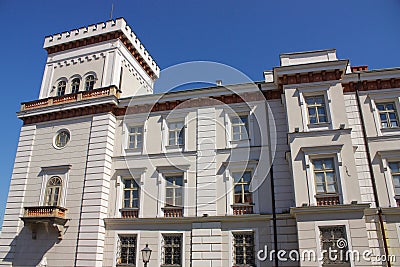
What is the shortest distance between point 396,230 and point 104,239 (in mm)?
14966

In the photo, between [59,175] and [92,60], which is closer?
[59,175]

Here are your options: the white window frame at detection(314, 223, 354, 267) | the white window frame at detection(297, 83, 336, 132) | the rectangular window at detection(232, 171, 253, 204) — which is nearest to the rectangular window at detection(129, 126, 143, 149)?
the rectangular window at detection(232, 171, 253, 204)

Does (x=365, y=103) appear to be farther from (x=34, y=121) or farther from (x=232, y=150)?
(x=34, y=121)

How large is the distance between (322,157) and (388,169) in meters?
3.35

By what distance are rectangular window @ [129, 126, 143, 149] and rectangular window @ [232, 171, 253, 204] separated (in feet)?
21.1

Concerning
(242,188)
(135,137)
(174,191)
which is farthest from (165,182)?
(242,188)

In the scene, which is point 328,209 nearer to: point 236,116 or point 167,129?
point 236,116

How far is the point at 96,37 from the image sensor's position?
919 inches

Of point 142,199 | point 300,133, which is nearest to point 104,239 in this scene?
point 142,199

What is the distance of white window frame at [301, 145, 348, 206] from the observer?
14766 millimetres

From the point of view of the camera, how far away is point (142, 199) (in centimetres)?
1850

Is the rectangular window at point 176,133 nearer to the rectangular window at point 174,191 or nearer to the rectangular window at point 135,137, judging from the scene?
the rectangular window at point 135,137

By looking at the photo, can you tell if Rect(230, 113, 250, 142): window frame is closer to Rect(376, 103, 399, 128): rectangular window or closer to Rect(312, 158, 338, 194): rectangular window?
Rect(312, 158, 338, 194): rectangular window

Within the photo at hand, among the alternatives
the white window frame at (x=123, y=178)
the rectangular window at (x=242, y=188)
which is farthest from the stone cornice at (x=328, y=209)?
the white window frame at (x=123, y=178)
